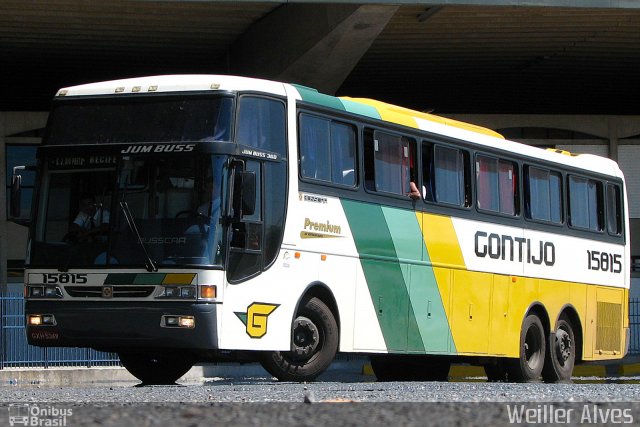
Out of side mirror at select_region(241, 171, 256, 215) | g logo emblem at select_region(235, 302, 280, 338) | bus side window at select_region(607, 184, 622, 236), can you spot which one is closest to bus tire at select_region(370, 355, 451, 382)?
bus side window at select_region(607, 184, 622, 236)

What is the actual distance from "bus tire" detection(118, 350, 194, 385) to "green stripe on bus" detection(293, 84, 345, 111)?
3480 millimetres

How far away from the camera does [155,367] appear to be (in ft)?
53.9

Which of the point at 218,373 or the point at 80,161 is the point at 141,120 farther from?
the point at 218,373

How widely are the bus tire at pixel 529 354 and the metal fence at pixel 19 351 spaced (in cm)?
856

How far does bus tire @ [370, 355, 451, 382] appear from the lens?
65.5 ft

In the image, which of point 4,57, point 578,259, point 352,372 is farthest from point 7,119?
point 578,259

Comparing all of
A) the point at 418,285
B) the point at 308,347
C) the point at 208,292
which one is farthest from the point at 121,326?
the point at 418,285

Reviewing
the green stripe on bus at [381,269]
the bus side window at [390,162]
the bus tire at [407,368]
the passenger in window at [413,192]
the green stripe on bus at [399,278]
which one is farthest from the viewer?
the bus tire at [407,368]

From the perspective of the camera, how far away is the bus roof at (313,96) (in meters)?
14.8

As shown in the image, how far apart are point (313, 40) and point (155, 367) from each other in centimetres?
1283

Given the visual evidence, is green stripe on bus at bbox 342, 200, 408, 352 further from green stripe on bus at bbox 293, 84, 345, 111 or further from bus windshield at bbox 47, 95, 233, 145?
bus windshield at bbox 47, 95, 233, 145

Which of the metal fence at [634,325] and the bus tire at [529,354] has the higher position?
the metal fence at [634,325]

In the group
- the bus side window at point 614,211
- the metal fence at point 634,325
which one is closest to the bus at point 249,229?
the bus side window at point 614,211

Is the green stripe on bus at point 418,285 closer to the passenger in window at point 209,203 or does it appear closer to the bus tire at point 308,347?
the bus tire at point 308,347
